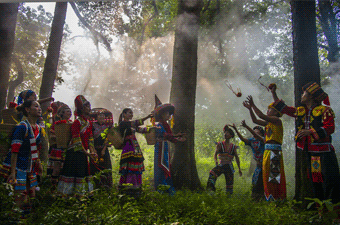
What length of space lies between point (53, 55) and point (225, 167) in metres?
6.44

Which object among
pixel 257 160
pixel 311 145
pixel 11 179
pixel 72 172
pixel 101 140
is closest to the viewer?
pixel 11 179

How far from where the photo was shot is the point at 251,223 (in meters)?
3.90

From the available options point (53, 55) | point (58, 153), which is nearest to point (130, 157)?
point (58, 153)

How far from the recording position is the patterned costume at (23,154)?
4016mm

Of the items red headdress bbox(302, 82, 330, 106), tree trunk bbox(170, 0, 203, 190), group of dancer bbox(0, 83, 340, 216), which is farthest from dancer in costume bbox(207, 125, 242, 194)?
red headdress bbox(302, 82, 330, 106)

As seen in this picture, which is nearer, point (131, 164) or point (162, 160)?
point (131, 164)

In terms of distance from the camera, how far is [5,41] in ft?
25.5

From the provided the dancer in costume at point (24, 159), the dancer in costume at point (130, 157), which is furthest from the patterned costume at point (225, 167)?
the dancer in costume at point (24, 159)

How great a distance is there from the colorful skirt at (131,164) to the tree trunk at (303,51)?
3.06m

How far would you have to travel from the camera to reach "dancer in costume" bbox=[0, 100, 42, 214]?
397 centimetres

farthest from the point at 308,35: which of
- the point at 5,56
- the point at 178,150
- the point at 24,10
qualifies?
the point at 24,10

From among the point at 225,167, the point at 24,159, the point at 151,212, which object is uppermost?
the point at 24,159

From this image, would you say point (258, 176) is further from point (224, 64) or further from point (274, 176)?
point (224, 64)

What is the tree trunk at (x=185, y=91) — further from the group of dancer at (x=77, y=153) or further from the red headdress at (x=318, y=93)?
the red headdress at (x=318, y=93)
